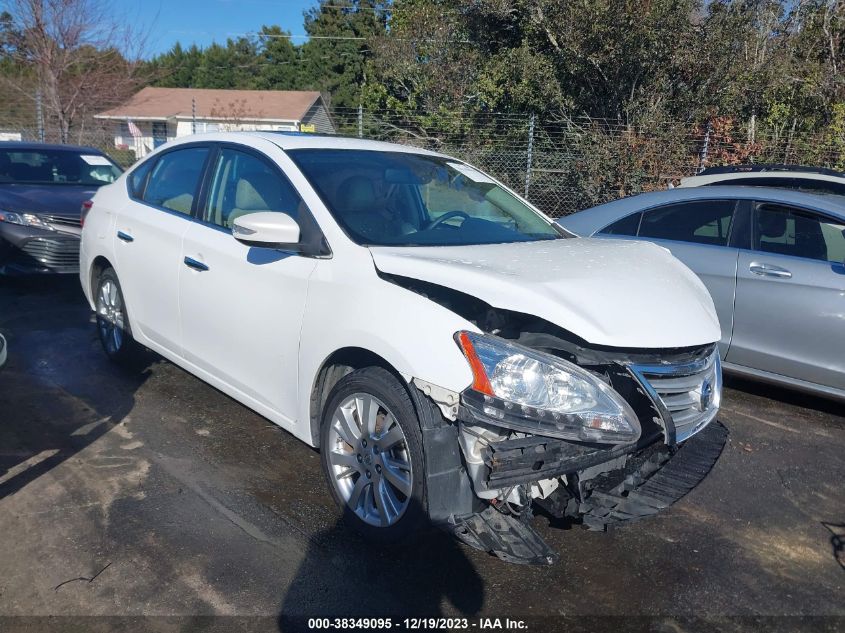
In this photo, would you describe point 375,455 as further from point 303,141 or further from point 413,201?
point 303,141

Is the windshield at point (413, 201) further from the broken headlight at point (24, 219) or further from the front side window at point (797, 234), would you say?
the broken headlight at point (24, 219)

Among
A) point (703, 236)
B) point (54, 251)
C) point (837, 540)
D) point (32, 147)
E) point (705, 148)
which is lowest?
point (837, 540)

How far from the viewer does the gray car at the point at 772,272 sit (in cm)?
487

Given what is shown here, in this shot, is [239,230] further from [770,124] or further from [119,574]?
[770,124]

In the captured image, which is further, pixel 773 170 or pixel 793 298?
pixel 773 170

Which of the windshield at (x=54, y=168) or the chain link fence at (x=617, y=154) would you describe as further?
the chain link fence at (x=617, y=154)

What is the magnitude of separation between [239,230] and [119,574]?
1590 millimetres

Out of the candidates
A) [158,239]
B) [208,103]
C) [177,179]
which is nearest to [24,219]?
[177,179]

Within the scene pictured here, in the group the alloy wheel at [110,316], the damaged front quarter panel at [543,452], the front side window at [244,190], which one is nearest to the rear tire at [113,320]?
the alloy wheel at [110,316]

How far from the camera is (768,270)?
16.9 feet

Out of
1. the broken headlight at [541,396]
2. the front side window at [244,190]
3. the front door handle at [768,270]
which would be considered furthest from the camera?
the front door handle at [768,270]

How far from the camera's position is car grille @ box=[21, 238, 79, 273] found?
25.1 ft

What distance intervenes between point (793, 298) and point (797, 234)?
1.76ft

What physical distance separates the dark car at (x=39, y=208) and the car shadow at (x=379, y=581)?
566 centimetres
